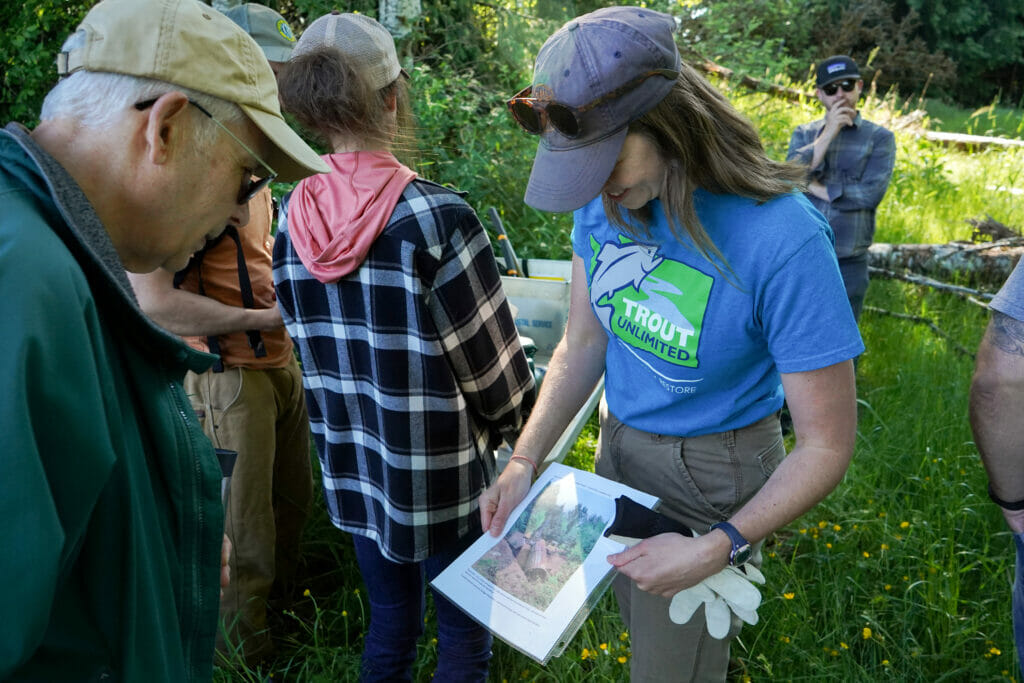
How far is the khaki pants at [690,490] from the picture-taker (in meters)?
1.62

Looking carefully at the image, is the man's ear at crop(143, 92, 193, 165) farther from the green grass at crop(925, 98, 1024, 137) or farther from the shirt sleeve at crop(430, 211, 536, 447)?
the green grass at crop(925, 98, 1024, 137)

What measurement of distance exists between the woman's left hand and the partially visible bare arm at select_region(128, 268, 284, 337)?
1401 mm

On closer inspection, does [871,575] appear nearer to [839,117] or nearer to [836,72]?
[839,117]

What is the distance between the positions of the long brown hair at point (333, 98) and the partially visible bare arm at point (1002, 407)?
1447 mm

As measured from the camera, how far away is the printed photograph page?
59.7 inches

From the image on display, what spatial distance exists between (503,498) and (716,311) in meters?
0.67

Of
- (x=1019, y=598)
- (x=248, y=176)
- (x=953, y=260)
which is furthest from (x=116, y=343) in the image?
(x=953, y=260)

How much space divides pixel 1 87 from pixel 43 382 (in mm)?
5216

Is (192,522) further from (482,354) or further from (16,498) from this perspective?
(482,354)

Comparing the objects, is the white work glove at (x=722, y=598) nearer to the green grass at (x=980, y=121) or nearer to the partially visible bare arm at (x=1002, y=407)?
the partially visible bare arm at (x=1002, y=407)

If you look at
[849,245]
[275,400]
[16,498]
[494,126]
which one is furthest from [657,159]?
[494,126]

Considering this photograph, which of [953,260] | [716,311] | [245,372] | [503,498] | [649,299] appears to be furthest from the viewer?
[953,260]

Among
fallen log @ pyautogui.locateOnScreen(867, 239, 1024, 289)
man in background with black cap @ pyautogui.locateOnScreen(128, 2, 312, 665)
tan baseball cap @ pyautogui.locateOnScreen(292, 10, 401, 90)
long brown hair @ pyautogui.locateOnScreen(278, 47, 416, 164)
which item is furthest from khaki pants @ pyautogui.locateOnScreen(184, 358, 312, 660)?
fallen log @ pyautogui.locateOnScreen(867, 239, 1024, 289)

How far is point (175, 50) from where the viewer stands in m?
1.05
